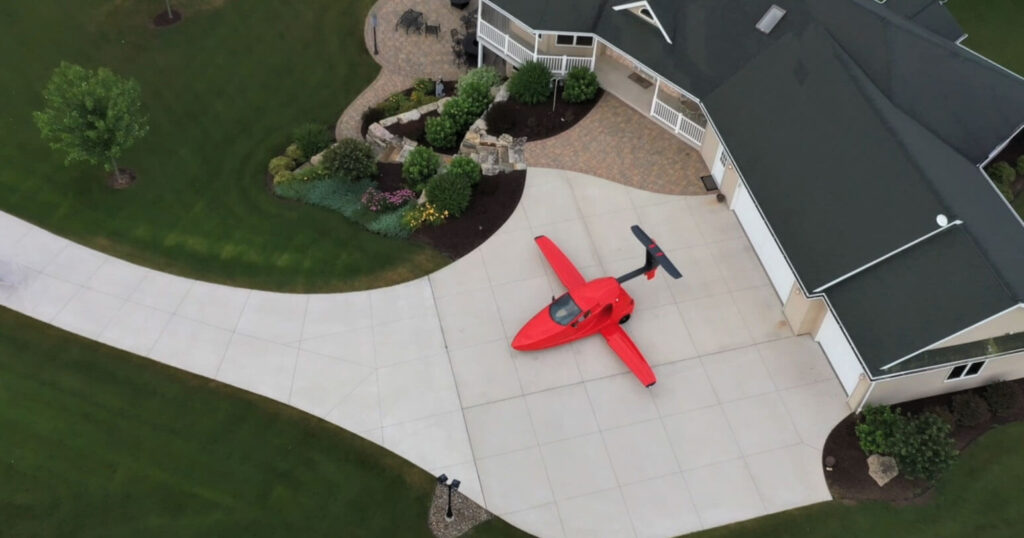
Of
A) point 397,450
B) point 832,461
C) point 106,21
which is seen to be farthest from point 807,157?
point 106,21

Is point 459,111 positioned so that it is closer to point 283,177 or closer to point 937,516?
point 283,177

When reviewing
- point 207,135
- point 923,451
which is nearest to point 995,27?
point 923,451

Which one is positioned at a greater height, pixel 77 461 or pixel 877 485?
pixel 877 485

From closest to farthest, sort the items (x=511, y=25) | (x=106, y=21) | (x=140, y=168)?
(x=140, y=168) → (x=511, y=25) → (x=106, y=21)

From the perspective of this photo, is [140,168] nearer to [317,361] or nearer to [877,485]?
[317,361]

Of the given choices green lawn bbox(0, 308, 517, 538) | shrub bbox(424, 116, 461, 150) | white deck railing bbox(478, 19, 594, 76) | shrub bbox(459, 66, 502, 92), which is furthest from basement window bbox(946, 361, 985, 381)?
shrub bbox(459, 66, 502, 92)

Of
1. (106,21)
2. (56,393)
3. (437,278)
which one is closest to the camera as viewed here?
(56,393)
